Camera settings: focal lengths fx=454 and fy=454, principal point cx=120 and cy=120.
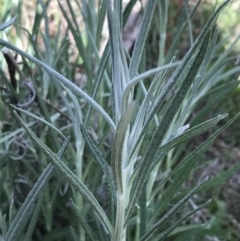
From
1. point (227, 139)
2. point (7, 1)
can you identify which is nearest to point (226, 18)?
point (227, 139)

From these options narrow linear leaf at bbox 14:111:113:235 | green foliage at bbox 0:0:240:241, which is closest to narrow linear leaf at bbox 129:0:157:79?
green foliage at bbox 0:0:240:241

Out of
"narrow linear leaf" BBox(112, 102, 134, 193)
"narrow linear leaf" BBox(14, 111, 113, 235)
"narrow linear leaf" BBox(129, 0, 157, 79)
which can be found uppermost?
"narrow linear leaf" BBox(129, 0, 157, 79)

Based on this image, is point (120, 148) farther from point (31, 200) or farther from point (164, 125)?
point (31, 200)

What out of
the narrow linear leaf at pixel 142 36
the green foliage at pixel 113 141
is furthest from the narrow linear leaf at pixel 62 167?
the narrow linear leaf at pixel 142 36

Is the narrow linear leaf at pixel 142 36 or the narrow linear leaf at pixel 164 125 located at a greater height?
the narrow linear leaf at pixel 142 36

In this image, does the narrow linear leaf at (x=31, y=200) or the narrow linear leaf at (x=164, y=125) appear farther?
the narrow linear leaf at (x=31, y=200)

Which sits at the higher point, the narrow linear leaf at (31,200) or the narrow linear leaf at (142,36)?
the narrow linear leaf at (142,36)

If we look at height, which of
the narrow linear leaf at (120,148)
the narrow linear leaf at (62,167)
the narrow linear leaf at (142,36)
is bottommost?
the narrow linear leaf at (120,148)

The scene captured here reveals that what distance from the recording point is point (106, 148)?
92 cm

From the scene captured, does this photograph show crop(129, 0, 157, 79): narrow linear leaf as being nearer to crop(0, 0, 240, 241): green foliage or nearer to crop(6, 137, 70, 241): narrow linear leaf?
crop(0, 0, 240, 241): green foliage

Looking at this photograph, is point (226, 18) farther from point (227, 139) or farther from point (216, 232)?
point (216, 232)

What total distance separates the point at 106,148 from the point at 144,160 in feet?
1.68

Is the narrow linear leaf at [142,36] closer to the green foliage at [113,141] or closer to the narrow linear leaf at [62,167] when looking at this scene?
the green foliage at [113,141]

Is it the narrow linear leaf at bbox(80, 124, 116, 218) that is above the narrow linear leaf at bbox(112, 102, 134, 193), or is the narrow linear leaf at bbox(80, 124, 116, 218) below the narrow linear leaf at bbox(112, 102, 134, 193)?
above
